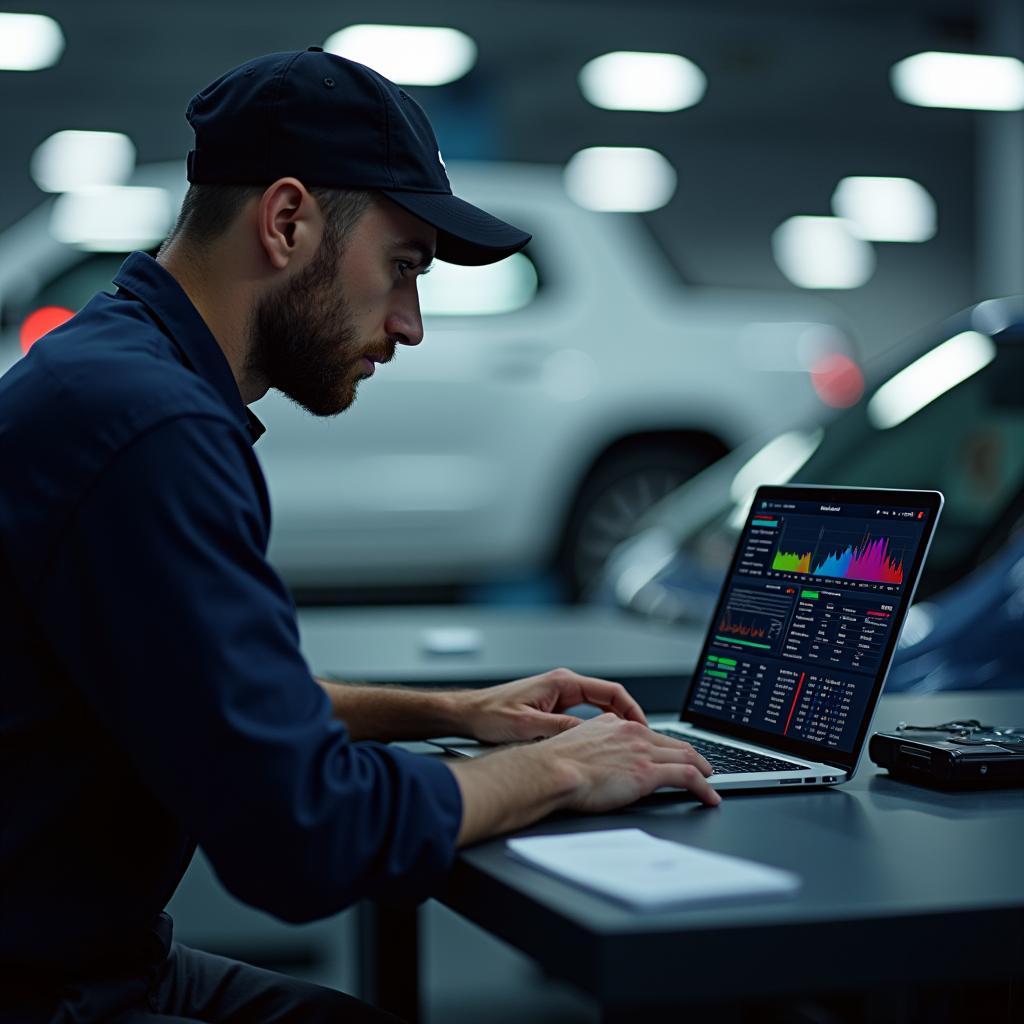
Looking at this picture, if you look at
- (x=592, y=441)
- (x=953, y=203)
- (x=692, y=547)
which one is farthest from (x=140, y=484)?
(x=953, y=203)

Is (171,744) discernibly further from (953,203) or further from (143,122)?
(953,203)

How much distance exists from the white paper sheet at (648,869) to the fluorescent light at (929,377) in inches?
108

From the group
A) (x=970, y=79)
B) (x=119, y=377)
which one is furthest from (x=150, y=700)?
(x=970, y=79)

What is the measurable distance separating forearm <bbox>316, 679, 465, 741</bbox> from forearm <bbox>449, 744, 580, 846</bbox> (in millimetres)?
433

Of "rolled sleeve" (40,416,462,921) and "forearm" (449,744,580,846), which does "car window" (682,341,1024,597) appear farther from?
Answer: "rolled sleeve" (40,416,462,921)

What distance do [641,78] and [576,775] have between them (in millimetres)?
8604

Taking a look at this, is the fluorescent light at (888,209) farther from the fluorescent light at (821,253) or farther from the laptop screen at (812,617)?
the laptop screen at (812,617)

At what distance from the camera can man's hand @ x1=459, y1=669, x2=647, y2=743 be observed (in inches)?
70.9

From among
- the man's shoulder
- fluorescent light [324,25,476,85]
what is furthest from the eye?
fluorescent light [324,25,476,85]

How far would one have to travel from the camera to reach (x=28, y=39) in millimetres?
8938

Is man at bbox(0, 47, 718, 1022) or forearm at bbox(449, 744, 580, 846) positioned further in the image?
forearm at bbox(449, 744, 580, 846)

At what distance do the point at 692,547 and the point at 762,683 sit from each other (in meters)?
2.07

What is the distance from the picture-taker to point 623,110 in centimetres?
1223

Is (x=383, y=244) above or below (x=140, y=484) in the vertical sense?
above
